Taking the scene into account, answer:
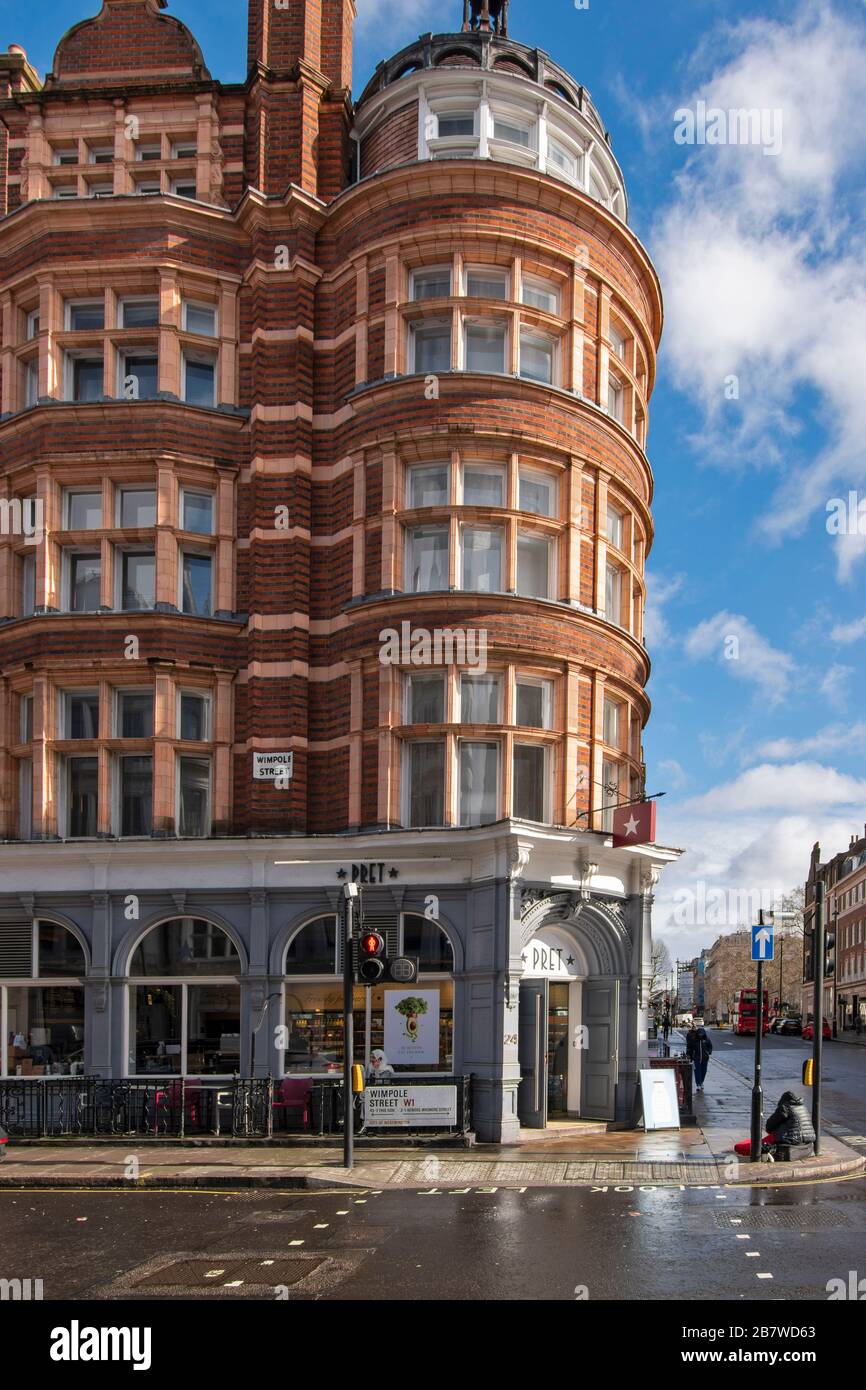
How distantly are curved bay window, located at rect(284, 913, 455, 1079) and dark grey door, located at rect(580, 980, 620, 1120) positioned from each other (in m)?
3.25

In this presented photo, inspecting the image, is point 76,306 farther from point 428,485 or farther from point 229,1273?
point 229,1273

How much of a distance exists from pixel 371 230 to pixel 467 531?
21.3ft

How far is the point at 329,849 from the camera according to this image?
2205 cm

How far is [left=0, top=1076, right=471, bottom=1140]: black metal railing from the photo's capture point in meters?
20.4

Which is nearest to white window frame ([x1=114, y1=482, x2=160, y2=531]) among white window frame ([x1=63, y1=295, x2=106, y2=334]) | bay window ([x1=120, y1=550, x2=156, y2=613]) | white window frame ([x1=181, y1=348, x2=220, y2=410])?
bay window ([x1=120, y1=550, x2=156, y2=613])

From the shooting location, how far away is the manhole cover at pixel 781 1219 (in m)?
13.6

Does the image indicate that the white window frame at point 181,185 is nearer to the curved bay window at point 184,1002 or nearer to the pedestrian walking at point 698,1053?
the curved bay window at point 184,1002

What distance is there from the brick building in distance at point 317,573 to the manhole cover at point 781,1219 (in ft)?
21.2

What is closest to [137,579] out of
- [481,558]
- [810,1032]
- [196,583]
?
[196,583]

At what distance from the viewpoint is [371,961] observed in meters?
17.8

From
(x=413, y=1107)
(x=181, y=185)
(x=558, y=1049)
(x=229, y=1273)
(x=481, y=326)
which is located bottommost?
(x=413, y=1107)

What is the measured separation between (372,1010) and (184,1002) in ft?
11.7

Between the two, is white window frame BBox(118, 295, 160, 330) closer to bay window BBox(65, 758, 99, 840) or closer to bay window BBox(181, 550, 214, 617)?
bay window BBox(181, 550, 214, 617)
